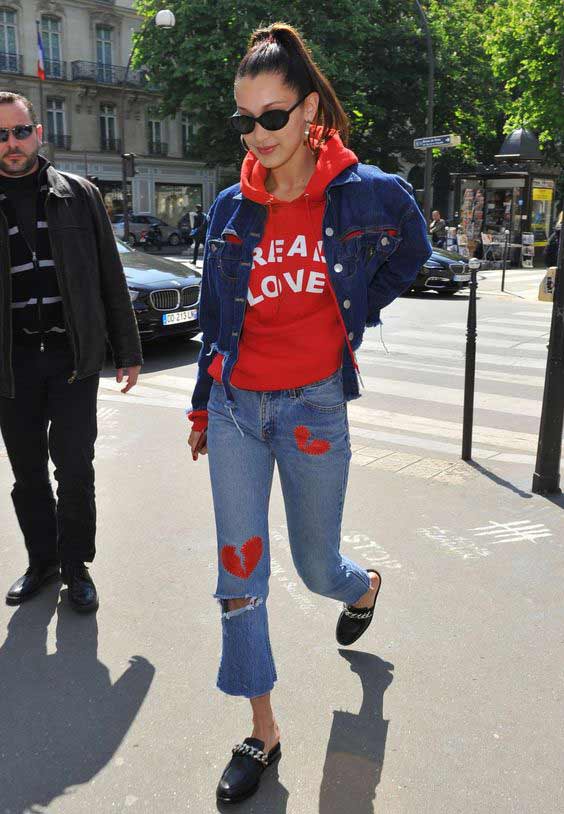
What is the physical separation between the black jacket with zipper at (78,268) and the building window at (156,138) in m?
41.4

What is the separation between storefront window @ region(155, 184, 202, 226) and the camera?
1700 inches

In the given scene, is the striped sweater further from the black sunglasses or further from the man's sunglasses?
the black sunglasses

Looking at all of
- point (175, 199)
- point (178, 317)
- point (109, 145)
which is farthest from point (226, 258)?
point (175, 199)

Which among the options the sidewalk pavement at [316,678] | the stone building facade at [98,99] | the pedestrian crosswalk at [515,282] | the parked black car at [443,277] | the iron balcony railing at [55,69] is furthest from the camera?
the iron balcony railing at [55,69]

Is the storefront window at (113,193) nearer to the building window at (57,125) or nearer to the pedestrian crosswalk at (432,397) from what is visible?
the building window at (57,125)

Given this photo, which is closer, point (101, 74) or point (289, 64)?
point (289, 64)

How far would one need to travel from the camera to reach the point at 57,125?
39500mm

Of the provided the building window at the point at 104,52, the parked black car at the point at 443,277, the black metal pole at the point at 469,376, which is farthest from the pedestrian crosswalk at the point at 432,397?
the building window at the point at 104,52

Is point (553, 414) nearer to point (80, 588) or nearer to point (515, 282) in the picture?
point (80, 588)

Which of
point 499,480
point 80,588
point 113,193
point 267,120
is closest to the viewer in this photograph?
point 267,120

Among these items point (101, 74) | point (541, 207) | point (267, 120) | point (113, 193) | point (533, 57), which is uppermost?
point (101, 74)

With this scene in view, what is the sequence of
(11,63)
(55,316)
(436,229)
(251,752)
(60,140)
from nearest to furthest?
(251,752) < (55,316) < (436,229) < (11,63) < (60,140)

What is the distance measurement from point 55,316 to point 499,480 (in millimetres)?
2935

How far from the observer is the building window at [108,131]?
4088 centimetres
